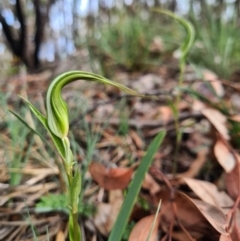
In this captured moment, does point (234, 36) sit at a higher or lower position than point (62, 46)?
higher

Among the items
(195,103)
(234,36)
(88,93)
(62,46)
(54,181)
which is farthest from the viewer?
(62,46)

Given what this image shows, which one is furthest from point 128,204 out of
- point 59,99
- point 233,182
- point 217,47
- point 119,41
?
point 119,41

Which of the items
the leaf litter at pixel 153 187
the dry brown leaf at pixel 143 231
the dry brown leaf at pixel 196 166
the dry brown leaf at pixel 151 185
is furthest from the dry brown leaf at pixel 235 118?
the dry brown leaf at pixel 143 231

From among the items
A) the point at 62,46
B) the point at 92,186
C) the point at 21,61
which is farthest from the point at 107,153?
the point at 62,46

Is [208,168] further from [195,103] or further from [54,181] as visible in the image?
[54,181]

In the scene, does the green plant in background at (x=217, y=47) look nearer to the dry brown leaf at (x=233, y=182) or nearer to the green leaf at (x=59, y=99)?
the dry brown leaf at (x=233, y=182)

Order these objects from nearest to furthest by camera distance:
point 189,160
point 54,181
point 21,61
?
point 54,181 → point 189,160 → point 21,61

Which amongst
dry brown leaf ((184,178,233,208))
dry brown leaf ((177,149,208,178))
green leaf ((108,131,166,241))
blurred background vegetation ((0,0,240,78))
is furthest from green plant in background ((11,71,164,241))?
blurred background vegetation ((0,0,240,78))
